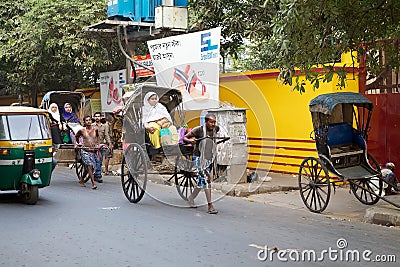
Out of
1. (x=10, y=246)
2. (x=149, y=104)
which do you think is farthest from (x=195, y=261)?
(x=149, y=104)

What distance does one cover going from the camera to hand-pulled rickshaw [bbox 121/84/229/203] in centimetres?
1113

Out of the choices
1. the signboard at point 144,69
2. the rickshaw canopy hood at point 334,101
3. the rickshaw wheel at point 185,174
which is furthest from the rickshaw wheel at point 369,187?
the signboard at point 144,69

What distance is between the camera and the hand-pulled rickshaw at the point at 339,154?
34.8ft

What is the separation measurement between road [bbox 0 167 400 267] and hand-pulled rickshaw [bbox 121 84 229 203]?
1.15ft

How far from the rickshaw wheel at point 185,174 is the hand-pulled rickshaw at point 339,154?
195cm

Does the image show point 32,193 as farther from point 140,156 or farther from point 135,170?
point 140,156

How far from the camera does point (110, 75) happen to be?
2064 cm

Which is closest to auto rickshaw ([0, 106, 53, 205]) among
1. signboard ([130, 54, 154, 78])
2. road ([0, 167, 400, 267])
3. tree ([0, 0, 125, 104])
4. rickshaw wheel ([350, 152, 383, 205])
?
road ([0, 167, 400, 267])

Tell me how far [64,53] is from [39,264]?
44.8 feet

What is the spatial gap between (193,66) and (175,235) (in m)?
7.31

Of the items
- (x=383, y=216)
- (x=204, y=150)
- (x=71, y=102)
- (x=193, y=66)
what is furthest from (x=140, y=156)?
(x=71, y=102)

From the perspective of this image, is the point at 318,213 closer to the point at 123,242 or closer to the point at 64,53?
the point at 123,242

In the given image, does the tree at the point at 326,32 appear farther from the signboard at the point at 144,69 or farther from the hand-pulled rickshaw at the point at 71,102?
the signboard at the point at 144,69

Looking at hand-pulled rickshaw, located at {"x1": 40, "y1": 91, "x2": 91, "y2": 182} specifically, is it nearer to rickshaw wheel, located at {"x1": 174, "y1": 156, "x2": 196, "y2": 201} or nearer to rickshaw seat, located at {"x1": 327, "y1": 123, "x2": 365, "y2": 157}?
rickshaw wheel, located at {"x1": 174, "y1": 156, "x2": 196, "y2": 201}
